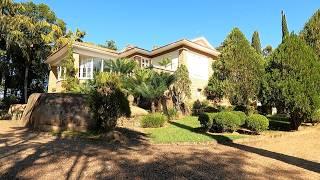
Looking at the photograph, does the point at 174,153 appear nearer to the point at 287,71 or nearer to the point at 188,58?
the point at 287,71

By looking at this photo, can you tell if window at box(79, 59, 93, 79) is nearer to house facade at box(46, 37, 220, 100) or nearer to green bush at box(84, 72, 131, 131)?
house facade at box(46, 37, 220, 100)

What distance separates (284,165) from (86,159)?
5.34 meters

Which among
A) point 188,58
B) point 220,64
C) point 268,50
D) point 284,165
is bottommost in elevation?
point 284,165

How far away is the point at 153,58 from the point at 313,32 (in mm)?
15849

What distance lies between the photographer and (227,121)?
1545 centimetres

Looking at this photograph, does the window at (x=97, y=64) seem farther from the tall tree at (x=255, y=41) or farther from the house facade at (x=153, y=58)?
the tall tree at (x=255, y=41)

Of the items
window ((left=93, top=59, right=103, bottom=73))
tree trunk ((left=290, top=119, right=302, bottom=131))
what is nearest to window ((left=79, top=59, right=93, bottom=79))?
window ((left=93, top=59, right=103, bottom=73))

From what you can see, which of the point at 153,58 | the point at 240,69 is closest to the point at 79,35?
the point at 153,58

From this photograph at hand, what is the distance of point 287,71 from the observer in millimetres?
16438

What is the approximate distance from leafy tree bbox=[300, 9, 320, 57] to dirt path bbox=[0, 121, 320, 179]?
13.1 metres

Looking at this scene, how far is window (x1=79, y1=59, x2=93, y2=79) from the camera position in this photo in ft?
94.7

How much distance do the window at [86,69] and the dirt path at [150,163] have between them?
18025mm

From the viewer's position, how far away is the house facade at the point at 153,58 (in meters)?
28.6

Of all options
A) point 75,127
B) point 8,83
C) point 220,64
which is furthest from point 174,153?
point 8,83
